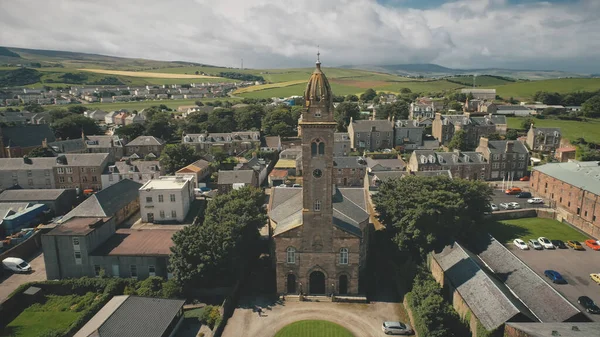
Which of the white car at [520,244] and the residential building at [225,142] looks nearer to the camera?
the white car at [520,244]

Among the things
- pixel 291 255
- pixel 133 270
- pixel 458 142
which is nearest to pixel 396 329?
pixel 291 255

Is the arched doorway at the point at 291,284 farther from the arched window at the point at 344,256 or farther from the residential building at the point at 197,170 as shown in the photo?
the residential building at the point at 197,170

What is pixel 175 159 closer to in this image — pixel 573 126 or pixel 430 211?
pixel 430 211

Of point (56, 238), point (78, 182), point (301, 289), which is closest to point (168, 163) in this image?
point (78, 182)

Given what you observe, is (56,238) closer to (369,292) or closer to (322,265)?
(322,265)

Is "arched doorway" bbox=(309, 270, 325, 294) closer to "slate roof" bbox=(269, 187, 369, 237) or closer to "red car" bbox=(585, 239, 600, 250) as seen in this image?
"slate roof" bbox=(269, 187, 369, 237)

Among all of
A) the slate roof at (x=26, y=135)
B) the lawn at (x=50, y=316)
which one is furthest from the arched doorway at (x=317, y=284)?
the slate roof at (x=26, y=135)
